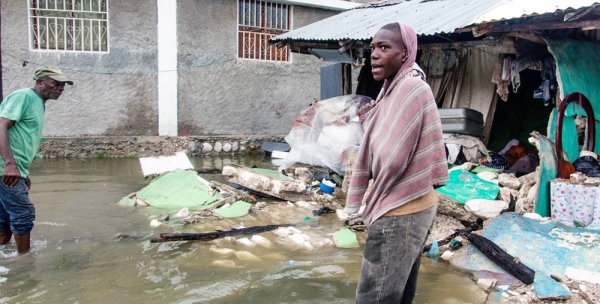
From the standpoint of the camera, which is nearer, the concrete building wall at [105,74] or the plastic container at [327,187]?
the plastic container at [327,187]

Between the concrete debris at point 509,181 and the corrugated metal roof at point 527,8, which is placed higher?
the corrugated metal roof at point 527,8

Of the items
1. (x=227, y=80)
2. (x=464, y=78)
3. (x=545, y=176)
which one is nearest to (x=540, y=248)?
(x=545, y=176)

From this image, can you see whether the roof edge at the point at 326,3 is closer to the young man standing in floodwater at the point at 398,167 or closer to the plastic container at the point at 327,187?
the plastic container at the point at 327,187

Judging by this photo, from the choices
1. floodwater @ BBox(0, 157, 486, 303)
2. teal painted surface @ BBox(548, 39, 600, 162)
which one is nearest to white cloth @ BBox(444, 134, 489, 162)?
teal painted surface @ BBox(548, 39, 600, 162)

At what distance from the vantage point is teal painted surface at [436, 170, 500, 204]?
18.5 feet

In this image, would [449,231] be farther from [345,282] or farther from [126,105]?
[126,105]

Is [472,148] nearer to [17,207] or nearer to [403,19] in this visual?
[403,19]

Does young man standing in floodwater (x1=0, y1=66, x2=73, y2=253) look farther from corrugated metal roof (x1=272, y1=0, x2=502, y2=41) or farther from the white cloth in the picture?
the white cloth

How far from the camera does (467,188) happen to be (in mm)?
5848

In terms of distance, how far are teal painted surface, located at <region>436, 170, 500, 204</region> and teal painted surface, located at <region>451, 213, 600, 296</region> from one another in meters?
0.89

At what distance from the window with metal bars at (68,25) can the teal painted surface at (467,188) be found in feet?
30.5

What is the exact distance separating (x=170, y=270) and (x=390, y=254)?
8.40ft

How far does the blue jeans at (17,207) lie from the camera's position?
13.3 ft

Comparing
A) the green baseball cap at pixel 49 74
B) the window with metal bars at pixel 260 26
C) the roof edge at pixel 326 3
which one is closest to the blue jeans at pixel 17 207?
the green baseball cap at pixel 49 74
